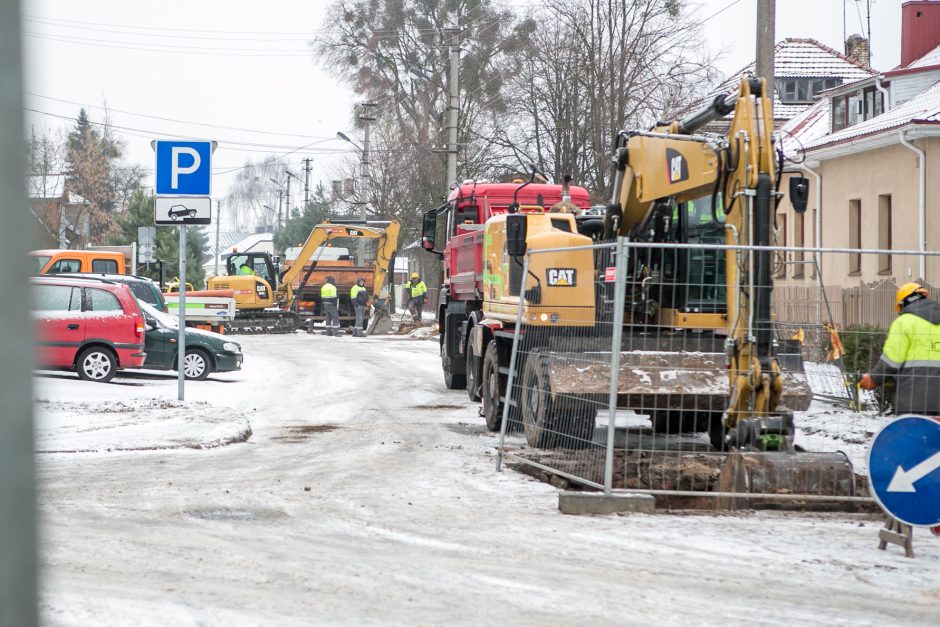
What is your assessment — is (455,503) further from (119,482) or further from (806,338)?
(806,338)

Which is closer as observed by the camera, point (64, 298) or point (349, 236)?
point (64, 298)

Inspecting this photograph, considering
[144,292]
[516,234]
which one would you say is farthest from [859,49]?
[516,234]

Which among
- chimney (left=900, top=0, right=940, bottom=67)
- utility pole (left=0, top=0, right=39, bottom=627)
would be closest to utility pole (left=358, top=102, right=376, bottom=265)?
chimney (left=900, top=0, right=940, bottom=67)

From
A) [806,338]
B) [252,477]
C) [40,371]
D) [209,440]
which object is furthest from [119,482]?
[40,371]

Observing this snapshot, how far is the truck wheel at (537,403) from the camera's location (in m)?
10.8

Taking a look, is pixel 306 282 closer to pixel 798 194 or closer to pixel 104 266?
pixel 104 266

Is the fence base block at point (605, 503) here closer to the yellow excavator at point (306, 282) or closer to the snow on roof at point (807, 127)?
the snow on roof at point (807, 127)

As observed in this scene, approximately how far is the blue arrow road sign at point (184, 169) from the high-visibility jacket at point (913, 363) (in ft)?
26.2

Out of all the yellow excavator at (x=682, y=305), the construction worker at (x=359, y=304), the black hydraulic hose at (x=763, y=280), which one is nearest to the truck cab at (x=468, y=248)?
the yellow excavator at (x=682, y=305)

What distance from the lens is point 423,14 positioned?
163 feet

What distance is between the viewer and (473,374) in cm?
1698

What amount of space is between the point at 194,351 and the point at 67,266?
952 centimetres

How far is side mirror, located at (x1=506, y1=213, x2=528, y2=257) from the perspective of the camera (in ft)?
43.3

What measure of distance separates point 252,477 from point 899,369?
546 cm
